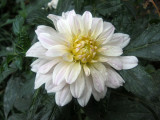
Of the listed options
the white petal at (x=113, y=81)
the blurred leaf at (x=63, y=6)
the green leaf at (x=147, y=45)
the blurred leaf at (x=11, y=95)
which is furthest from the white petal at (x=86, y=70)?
the blurred leaf at (x=11, y=95)

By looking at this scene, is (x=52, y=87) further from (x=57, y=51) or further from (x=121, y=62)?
(x=121, y=62)

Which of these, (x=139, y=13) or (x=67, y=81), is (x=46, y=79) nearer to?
(x=67, y=81)

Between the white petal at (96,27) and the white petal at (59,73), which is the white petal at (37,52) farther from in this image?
the white petal at (96,27)

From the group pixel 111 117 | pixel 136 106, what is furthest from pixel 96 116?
pixel 136 106

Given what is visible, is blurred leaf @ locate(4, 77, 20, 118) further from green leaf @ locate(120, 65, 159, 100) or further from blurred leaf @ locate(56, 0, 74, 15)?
green leaf @ locate(120, 65, 159, 100)

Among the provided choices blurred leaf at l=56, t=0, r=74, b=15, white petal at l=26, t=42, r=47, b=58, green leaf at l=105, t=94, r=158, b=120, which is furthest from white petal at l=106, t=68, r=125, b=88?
blurred leaf at l=56, t=0, r=74, b=15

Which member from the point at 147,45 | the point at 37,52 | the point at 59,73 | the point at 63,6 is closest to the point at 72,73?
the point at 59,73
